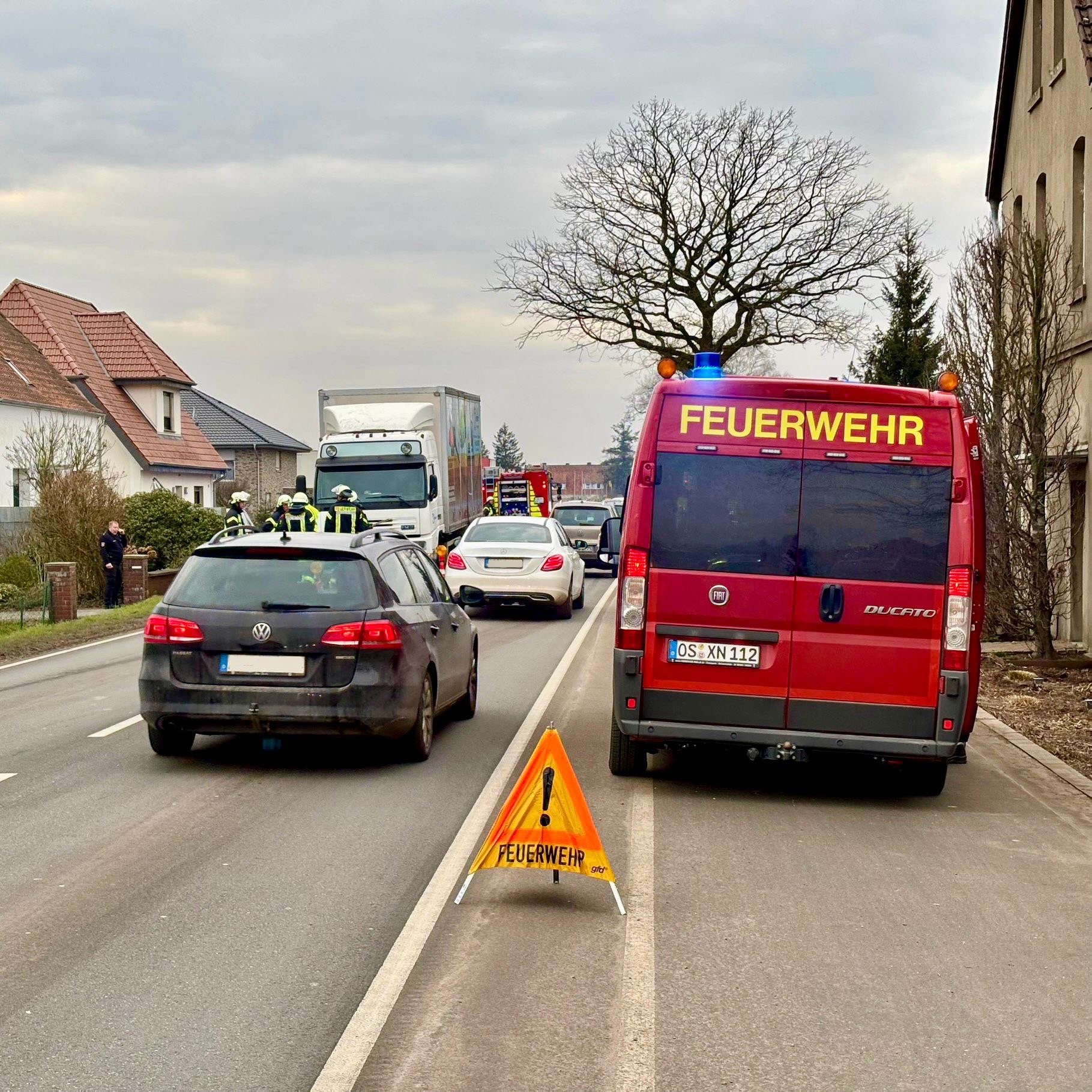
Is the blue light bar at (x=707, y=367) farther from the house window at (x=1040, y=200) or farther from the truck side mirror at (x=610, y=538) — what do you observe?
the house window at (x=1040, y=200)

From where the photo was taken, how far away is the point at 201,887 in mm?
6383

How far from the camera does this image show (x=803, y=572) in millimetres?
8523

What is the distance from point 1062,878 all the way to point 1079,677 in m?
9.29

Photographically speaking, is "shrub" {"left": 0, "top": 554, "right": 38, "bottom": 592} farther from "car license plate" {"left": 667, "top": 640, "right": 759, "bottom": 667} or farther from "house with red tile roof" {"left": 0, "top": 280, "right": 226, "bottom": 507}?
"car license plate" {"left": 667, "top": 640, "right": 759, "bottom": 667}

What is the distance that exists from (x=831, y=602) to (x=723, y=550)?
2.28 ft

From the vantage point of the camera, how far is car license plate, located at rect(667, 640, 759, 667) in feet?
28.1

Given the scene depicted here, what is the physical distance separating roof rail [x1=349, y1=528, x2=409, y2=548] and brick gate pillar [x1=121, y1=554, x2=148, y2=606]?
17.2m

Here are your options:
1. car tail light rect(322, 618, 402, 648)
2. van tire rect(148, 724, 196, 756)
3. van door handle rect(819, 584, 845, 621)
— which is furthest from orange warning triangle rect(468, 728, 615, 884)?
van tire rect(148, 724, 196, 756)

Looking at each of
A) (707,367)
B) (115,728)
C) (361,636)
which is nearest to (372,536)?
(361,636)

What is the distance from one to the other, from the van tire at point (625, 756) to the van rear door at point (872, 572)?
1182 millimetres

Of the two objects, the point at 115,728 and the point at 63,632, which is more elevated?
the point at 115,728

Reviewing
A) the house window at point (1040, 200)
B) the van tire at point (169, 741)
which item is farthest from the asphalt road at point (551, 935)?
the house window at point (1040, 200)

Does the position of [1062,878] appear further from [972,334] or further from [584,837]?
[972,334]

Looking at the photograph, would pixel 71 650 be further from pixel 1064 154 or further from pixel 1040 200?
pixel 1040 200
